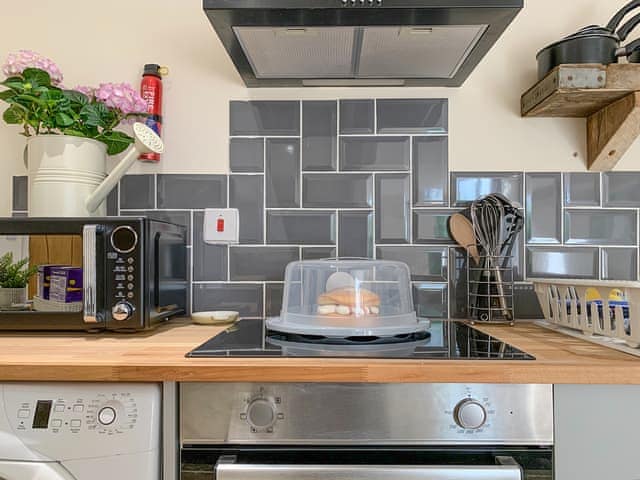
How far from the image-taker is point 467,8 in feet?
3.65

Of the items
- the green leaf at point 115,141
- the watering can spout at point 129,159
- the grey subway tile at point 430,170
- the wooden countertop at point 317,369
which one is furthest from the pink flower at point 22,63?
the grey subway tile at point 430,170

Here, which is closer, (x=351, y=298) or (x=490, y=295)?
(x=351, y=298)

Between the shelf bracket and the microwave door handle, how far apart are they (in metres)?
1.33

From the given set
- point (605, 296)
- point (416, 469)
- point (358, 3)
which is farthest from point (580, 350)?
point (358, 3)

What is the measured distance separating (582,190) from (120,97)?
134cm

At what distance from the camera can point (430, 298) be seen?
158 centimetres

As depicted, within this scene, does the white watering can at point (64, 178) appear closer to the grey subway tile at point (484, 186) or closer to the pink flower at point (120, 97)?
the pink flower at point (120, 97)

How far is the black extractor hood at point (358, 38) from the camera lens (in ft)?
3.70

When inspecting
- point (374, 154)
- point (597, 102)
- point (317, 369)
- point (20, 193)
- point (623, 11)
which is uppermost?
point (623, 11)

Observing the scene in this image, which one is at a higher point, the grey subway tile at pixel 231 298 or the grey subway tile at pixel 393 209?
the grey subway tile at pixel 393 209

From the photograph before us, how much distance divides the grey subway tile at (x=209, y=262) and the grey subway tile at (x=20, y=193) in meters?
0.53

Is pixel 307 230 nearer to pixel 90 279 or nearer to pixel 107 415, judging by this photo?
pixel 90 279

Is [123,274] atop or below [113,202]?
below

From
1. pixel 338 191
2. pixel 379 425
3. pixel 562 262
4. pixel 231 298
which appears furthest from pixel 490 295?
pixel 231 298
